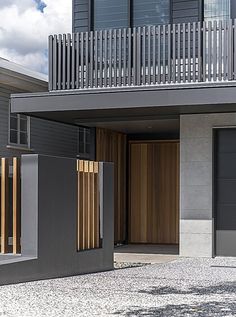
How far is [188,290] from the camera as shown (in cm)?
980

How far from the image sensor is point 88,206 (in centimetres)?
1239

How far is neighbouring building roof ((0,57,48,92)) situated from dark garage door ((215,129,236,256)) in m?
6.10

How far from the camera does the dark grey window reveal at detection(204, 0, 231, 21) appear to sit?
50.0 ft

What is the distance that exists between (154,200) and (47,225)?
8.21 metres

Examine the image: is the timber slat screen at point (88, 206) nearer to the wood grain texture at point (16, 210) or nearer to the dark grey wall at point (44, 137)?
the wood grain texture at point (16, 210)

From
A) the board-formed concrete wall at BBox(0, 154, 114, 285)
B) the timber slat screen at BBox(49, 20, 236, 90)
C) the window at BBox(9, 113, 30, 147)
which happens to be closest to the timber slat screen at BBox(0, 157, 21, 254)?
the board-formed concrete wall at BBox(0, 154, 114, 285)

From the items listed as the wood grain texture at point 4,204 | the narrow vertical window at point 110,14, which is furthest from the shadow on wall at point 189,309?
the narrow vertical window at point 110,14

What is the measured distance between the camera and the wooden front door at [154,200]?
1856cm

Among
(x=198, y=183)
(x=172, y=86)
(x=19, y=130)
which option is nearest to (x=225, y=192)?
(x=198, y=183)

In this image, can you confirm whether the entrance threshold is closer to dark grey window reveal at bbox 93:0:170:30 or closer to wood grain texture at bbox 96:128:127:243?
wood grain texture at bbox 96:128:127:243

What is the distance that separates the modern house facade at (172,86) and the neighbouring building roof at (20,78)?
2430 millimetres

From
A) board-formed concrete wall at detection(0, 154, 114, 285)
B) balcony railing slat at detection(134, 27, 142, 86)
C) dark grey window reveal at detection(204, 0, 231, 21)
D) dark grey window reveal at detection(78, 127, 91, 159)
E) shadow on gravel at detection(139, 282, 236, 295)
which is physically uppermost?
dark grey window reveal at detection(204, 0, 231, 21)

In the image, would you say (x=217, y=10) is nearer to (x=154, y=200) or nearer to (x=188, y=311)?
(x=154, y=200)

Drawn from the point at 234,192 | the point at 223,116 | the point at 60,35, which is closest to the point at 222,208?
the point at 234,192
